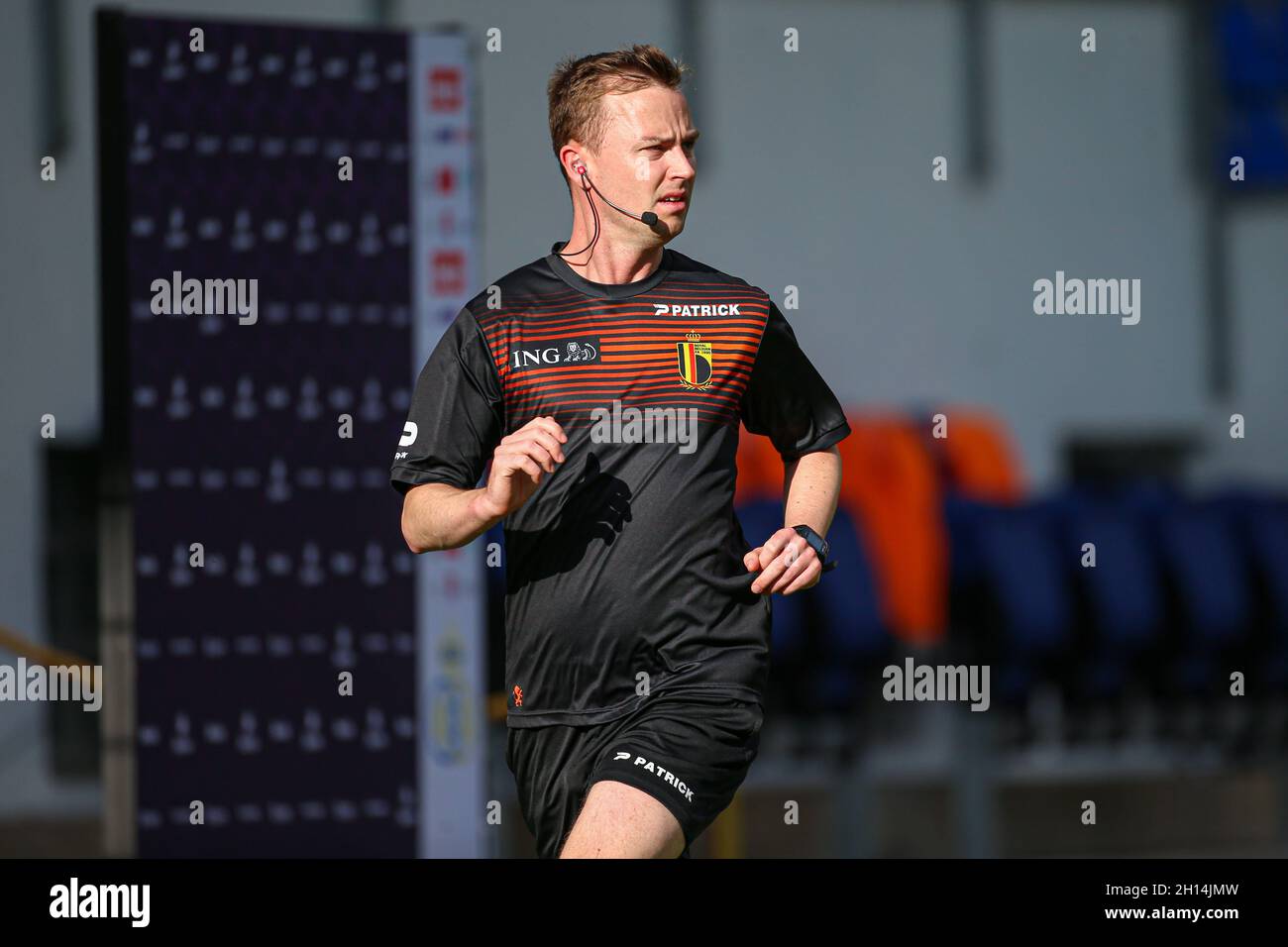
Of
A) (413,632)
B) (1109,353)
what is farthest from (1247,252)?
(413,632)

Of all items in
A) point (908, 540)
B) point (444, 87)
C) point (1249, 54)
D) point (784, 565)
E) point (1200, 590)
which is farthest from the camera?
point (1249, 54)

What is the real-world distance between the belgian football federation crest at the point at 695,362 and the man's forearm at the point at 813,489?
21 cm

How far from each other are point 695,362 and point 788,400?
19 cm

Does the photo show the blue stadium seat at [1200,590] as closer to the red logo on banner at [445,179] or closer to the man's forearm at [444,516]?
the red logo on banner at [445,179]

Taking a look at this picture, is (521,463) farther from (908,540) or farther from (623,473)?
(908,540)

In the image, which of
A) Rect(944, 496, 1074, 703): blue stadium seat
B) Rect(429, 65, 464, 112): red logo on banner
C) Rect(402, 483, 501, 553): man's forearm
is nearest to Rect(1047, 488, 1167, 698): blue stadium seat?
Rect(944, 496, 1074, 703): blue stadium seat

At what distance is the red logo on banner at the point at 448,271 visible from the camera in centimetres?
437

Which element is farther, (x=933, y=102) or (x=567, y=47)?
(x=933, y=102)

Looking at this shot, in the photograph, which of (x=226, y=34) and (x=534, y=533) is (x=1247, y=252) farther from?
(x=534, y=533)

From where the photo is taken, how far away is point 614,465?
2.46 meters

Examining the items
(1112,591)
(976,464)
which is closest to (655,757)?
(1112,591)

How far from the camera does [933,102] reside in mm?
9234

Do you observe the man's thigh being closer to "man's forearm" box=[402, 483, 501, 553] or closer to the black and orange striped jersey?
the black and orange striped jersey
